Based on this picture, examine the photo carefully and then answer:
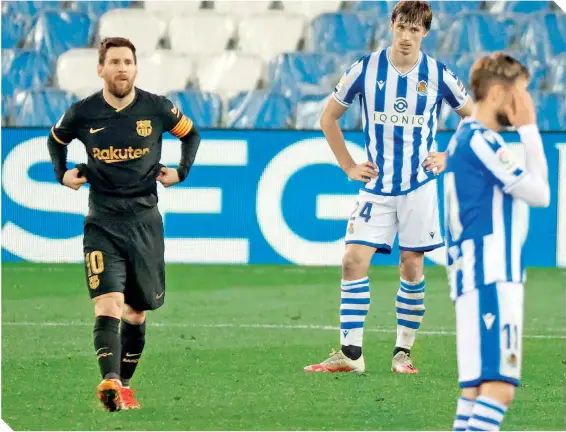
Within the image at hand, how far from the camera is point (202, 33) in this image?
13.9 metres

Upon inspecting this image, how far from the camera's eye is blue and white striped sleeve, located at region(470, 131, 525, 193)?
13.8ft

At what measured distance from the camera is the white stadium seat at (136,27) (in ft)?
Result: 44.9

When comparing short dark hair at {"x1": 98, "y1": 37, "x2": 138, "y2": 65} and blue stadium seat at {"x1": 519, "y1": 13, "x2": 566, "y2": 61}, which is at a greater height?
blue stadium seat at {"x1": 519, "y1": 13, "x2": 566, "y2": 61}

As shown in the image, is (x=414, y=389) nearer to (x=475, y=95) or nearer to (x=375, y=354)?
(x=375, y=354)

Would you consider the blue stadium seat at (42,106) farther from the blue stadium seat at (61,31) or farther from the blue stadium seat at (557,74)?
the blue stadium seat at (557,74)

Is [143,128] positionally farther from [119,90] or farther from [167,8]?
[167,8]

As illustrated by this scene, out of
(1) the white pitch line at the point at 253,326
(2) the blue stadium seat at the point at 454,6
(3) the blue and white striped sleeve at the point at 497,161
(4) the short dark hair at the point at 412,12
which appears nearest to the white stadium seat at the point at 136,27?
(2) the blue stadium seat at the point at 454,6

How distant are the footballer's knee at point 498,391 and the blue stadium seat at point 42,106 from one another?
869 centimetres

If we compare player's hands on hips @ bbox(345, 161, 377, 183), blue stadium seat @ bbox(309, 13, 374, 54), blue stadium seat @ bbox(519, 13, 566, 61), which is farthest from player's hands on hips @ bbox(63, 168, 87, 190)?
blue stadium seat @ bbox(519, 13, 566, 61)

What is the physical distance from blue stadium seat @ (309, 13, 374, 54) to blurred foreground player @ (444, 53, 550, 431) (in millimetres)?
9168

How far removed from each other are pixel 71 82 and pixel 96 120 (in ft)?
24.4

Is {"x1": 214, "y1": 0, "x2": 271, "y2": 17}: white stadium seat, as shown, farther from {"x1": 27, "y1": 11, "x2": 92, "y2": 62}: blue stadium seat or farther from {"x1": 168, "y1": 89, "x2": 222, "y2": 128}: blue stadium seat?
{"x1": 168, "y1": 89, "x2": 222, "y2": 128}: blue stadium seat

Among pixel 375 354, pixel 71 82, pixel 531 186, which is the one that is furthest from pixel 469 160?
pixel 71 82

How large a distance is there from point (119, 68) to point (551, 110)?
Answer: 7.19 m
